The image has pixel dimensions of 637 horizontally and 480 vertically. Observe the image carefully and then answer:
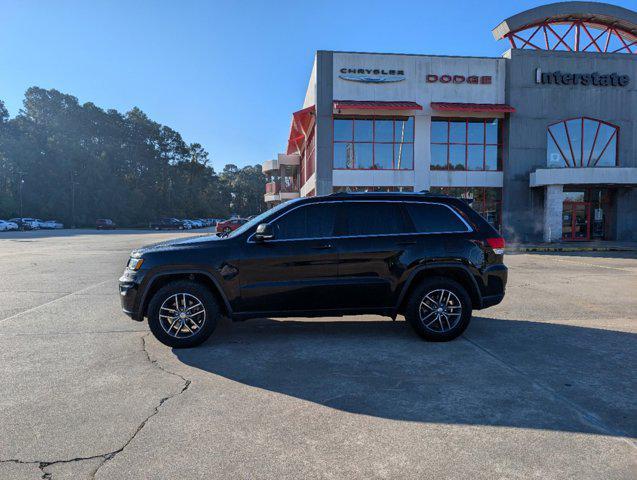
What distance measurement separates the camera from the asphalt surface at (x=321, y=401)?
9.16 ft

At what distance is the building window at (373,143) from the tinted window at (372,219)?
20.4 m

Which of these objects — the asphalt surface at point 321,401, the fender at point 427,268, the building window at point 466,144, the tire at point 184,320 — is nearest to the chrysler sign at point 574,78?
the building window at point 466,144

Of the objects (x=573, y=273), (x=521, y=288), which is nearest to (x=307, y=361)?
(x=521, y=288)

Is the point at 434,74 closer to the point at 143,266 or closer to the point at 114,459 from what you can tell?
the point at 143,266

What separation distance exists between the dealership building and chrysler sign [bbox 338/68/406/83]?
6 cm

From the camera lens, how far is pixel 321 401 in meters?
3.70

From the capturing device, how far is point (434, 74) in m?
25.2

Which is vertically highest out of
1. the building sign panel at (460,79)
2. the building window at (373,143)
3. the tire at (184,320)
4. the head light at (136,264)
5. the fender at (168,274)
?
the building sign panel at (460,79)

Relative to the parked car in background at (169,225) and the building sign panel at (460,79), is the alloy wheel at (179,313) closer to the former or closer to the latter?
the building sign panel at (460,79)

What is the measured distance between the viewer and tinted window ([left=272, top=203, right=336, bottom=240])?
17.7ft

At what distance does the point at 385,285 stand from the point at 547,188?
23.8 metres

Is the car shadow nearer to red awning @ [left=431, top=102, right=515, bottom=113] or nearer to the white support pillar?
red awning @ [left=431, top=102, right=515, bottom=113]

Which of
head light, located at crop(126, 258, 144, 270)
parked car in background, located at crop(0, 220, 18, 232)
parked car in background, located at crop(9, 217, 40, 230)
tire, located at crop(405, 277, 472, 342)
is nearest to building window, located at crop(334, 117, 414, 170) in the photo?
tire, located at crop(405, 277, 472, 342)

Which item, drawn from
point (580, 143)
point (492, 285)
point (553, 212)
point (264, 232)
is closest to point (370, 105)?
point (553, 212)
